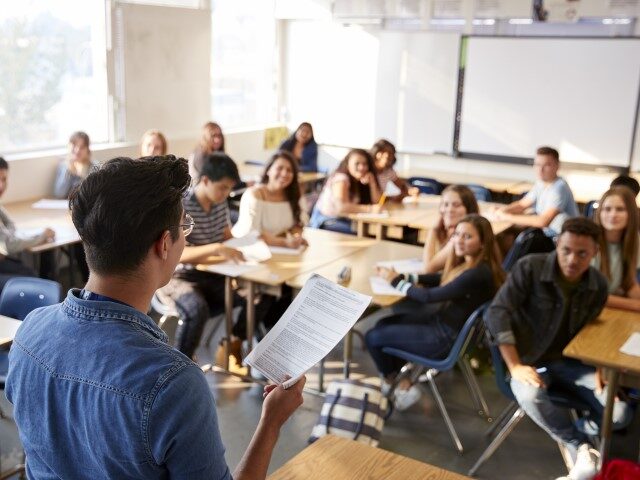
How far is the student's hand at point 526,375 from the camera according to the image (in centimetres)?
328

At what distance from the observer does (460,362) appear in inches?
164

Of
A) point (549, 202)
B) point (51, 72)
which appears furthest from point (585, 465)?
point (51, 72)

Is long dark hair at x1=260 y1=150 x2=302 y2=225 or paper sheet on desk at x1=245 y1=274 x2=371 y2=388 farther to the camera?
long dark hair at x1=260 y1=150 x2=302 y2=225

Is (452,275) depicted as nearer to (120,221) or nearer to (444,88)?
(120,221)

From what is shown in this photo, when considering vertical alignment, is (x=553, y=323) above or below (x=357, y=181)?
below

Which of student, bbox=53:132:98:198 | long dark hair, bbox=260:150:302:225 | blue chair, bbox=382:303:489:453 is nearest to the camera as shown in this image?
blue chair, bbox=382:303:489:453

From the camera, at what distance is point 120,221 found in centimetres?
116

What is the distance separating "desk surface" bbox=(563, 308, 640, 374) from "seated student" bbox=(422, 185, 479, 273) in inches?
39.3

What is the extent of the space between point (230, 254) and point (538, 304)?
1.79 m

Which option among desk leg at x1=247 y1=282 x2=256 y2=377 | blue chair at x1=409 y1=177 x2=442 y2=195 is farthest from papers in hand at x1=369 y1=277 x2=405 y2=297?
blue chair at x1=409 y1=177 x2=442 y2=195

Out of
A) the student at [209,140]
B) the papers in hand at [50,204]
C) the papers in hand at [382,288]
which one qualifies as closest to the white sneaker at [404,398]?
the papers in hand at [382,288]

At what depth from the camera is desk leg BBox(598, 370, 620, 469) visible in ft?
10.00

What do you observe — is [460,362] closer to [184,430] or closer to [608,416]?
[608,416]

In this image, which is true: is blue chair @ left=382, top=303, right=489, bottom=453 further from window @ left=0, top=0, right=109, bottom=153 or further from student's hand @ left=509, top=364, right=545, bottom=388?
window @ left=0, top=0, right=109, bottom=153
